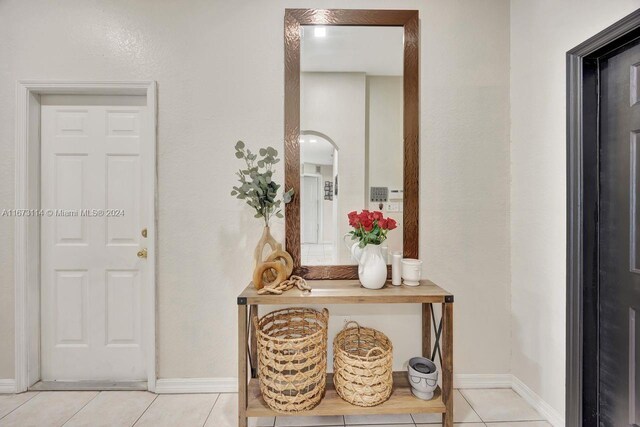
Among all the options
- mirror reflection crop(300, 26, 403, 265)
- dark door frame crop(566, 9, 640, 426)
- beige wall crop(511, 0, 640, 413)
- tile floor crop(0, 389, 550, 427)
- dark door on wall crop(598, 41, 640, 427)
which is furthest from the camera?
mirror reflection crop(300, 26, 403, 265)

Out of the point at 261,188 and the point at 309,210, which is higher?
the point at 261,188

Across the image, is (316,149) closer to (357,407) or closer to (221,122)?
(221,122)

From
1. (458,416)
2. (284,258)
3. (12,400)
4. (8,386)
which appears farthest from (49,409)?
(458,416)

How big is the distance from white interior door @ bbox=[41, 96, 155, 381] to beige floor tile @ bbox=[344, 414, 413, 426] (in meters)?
1.43

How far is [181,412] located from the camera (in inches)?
69.4

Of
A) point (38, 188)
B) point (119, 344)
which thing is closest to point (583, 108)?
point (119, 344)

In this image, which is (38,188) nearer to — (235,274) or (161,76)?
(161,76)

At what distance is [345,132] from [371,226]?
25.1 inches

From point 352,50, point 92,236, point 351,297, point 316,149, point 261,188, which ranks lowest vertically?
point 351,297

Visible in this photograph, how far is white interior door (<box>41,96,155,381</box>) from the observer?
80.0 inches

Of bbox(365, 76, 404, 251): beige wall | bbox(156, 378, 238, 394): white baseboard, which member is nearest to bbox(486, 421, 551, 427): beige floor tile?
bbox(365, 76, 404, 251): beige wall

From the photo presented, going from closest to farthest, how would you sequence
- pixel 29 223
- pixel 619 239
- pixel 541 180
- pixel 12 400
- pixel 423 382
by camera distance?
pixel 619 239
pixel 423 382
pixel 541 180
pixel 12 400
pixel 29 223

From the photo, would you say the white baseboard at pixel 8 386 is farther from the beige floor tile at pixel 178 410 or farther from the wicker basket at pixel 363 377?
the wicker basket at pixel 363 377

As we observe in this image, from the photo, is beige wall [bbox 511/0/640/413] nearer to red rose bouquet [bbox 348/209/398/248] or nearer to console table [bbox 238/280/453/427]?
console table [bbox 238/280/453/427]
